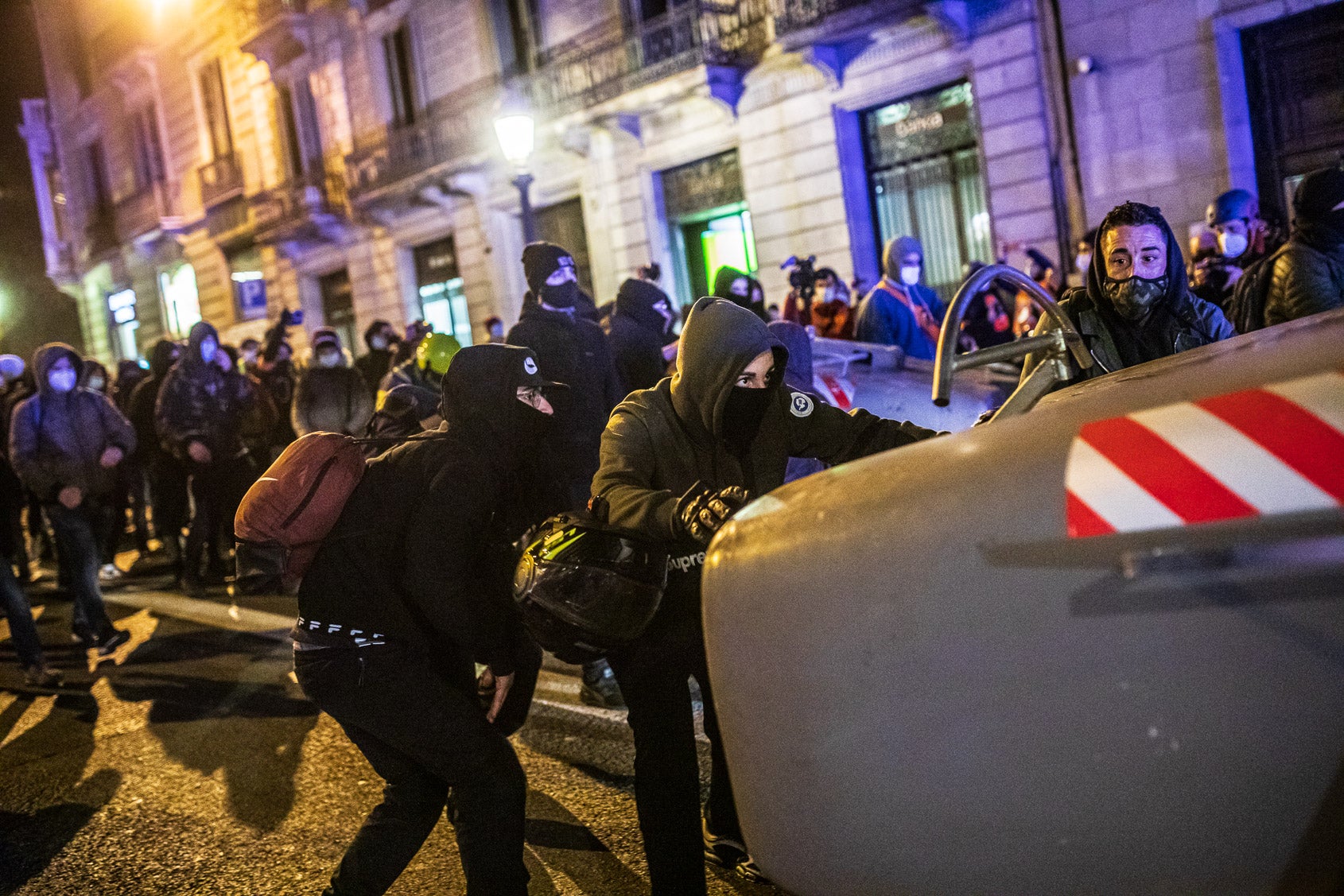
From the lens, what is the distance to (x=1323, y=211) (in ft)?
15.5

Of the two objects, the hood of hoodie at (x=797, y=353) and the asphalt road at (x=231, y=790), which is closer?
the asphalt road at (x=231, y=790)

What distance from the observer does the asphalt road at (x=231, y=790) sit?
12.7 ft

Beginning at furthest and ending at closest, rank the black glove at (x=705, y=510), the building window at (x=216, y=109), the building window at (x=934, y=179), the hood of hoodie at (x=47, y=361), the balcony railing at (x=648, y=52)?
the building window at (x=216, y=109) < the balcony railing at (x=648, y=52) < the building window at (x=934, y=179) < the hood of hoodie at (x=47, y=361) < the black glove at (x=705, y=510)

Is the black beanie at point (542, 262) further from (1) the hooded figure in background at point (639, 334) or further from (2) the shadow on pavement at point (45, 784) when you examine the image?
(2) the shadow on pavement at point (45, 784)

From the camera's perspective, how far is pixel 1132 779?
58.8 inches

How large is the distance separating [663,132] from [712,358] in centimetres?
1459

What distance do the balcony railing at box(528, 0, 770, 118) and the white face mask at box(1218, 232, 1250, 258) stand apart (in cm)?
927

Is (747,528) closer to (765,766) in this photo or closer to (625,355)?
(765,766)

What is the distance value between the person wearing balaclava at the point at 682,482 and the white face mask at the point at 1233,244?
455 cm

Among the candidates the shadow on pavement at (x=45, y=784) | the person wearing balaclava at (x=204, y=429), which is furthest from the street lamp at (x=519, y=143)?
the shadow on pavement at (x=45, y=784)

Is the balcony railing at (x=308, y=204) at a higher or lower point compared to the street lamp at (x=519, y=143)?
higher

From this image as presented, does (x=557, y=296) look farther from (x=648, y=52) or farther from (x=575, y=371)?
(x=648, y=52)

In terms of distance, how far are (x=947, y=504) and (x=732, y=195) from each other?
15224 millimetres

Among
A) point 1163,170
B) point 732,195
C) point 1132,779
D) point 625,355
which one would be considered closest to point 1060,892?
point 1132,779
